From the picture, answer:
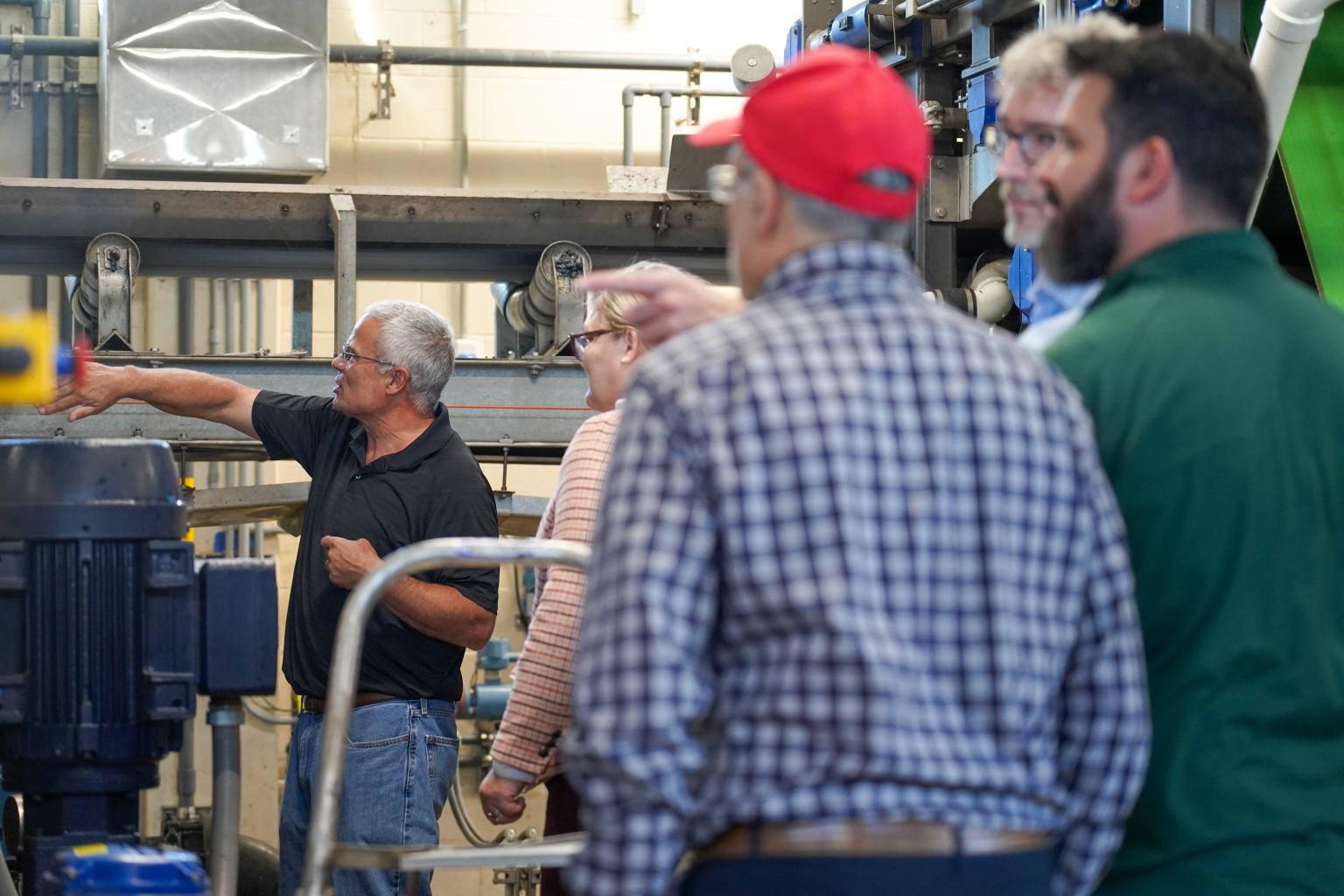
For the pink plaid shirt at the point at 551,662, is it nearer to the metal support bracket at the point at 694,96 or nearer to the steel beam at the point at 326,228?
the steel beam at the point at 326,228

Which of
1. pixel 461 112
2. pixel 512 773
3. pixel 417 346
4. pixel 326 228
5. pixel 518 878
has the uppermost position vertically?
pixel 461 112

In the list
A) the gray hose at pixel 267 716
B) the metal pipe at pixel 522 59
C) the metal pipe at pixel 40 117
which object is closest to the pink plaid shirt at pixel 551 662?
the gray hose at pixel 267 716

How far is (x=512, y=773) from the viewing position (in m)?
2.41

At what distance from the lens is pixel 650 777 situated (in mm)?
1116

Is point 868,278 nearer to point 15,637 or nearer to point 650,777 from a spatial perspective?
point 650,777

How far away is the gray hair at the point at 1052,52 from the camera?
5.02ft

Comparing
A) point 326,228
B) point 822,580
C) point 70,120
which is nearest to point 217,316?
point 70,120

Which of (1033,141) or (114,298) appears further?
(114,298)

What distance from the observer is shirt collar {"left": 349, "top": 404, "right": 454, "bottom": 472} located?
2994 mm

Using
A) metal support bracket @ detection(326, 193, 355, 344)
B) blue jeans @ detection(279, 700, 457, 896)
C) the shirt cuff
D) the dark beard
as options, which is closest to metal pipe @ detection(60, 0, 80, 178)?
metal support bracket @ detection(326, 193, 355, 344)

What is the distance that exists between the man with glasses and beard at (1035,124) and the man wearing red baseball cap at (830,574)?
1.07 feet

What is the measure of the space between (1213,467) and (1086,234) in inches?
9.8

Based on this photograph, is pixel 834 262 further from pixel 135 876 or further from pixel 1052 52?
pixel 135 876

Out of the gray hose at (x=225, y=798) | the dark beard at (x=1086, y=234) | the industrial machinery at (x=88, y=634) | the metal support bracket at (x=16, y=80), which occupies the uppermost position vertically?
the metal support bracket at (x=16, y=80)
